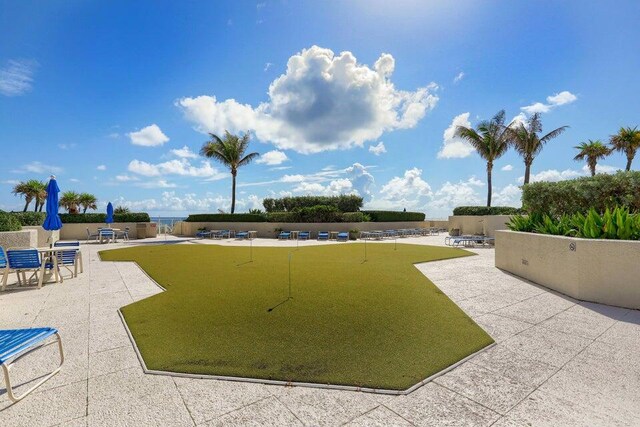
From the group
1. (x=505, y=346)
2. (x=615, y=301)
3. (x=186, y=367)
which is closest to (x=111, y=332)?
(x=186, y=367)

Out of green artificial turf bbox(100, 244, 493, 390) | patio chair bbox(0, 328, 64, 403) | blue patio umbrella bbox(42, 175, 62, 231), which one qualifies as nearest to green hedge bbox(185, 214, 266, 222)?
blue patio umbrella bbox(42, 175, 62, 231)

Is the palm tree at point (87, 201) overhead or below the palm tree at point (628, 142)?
below

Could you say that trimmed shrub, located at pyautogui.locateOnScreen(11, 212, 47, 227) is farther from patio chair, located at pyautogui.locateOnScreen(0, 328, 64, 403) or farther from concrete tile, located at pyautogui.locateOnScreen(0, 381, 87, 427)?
concrete tile, located at pyautogui.locateOnScreen(0, 381, 87, 427)

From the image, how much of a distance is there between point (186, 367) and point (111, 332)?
7.06 feet

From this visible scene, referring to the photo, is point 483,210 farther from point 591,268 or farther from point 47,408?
point 47,408

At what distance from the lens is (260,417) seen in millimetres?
2875

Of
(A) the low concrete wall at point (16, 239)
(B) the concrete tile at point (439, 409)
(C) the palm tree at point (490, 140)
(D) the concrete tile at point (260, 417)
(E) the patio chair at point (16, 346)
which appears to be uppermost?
(C) the palm tree at point (490, 140)

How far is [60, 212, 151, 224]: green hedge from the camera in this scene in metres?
25.4

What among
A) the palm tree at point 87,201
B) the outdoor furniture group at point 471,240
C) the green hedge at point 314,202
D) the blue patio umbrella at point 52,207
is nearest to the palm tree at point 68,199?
the palm tree at point 87,201

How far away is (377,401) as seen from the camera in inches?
123

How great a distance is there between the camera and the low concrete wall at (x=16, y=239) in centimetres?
973

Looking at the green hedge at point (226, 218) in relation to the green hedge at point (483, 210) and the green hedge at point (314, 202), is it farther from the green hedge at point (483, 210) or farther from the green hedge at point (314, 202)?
the green hedge at point (483, 210)

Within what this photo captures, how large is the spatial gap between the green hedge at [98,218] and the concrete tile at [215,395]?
28.1 metres

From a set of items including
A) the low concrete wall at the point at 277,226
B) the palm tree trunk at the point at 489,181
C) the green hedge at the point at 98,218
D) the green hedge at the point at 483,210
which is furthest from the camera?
the palm tree trunk at the point at 489,181
